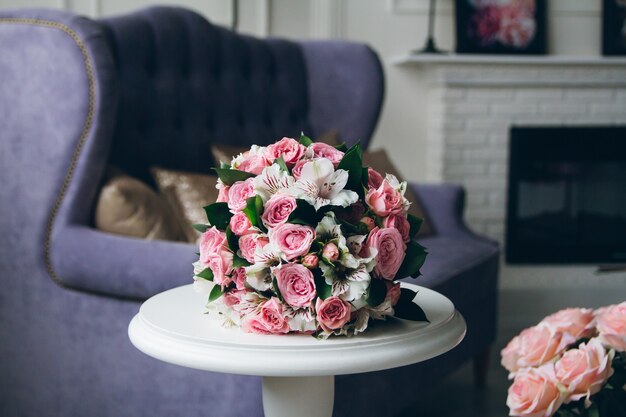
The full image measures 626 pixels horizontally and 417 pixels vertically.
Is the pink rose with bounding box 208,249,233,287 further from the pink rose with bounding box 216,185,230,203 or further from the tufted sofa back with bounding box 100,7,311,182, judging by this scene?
the tufted sofa back with bounding box 100,7,311,182

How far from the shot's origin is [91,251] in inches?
74.2

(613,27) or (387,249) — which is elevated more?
(613,27)

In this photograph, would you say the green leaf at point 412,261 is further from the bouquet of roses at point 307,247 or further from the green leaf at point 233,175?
the green leaf at point 233,175

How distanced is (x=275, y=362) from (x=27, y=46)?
1.28m

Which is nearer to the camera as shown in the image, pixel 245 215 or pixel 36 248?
pixel 245 215

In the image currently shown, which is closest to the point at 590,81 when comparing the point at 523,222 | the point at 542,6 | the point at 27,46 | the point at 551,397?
the point at 542,6

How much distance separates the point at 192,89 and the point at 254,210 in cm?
154

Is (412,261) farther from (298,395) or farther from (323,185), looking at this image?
(298,395)

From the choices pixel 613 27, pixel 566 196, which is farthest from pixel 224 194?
pixel 613 27

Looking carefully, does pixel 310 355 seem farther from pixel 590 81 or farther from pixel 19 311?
pixel 590 81

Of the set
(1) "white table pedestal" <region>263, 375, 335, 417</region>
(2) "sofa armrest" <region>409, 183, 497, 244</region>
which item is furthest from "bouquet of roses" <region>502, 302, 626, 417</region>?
(2) "sofa armrest" <region>409, 183, 497, 244</region>

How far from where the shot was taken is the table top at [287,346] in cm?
109

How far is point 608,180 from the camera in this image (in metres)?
4.13

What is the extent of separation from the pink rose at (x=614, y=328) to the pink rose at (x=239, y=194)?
53 cm
